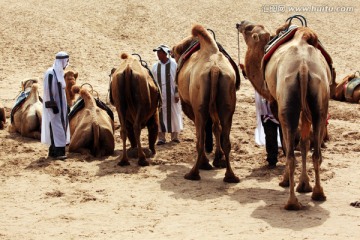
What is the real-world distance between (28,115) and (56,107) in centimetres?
206

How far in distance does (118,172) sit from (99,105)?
198 cm

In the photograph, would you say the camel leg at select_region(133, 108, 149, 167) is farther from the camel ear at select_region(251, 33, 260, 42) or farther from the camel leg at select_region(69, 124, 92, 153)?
the camel ear at select_region(251, 33, 260, 42)

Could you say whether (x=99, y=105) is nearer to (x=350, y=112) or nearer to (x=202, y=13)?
(x=350, y=112)

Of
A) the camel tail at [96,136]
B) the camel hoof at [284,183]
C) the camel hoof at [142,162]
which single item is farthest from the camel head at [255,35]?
the camel tail at [96,136]

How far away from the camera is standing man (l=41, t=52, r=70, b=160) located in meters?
11.1

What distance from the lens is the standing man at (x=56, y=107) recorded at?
36.5ft

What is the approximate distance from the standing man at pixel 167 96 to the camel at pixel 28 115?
2.17m

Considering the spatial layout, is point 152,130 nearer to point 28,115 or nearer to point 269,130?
point 269,130

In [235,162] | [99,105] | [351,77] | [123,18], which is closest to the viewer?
[235,162]

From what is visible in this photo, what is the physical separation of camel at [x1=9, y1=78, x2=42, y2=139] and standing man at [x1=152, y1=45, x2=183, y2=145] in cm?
217

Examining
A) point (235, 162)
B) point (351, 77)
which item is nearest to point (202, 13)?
point (351, 77)

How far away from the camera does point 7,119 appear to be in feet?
48.6

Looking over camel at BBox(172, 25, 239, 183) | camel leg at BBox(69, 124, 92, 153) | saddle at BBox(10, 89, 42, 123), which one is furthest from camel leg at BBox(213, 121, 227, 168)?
saddle at BBox(10, 89, 42, 123)

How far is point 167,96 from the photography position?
41.3ft
